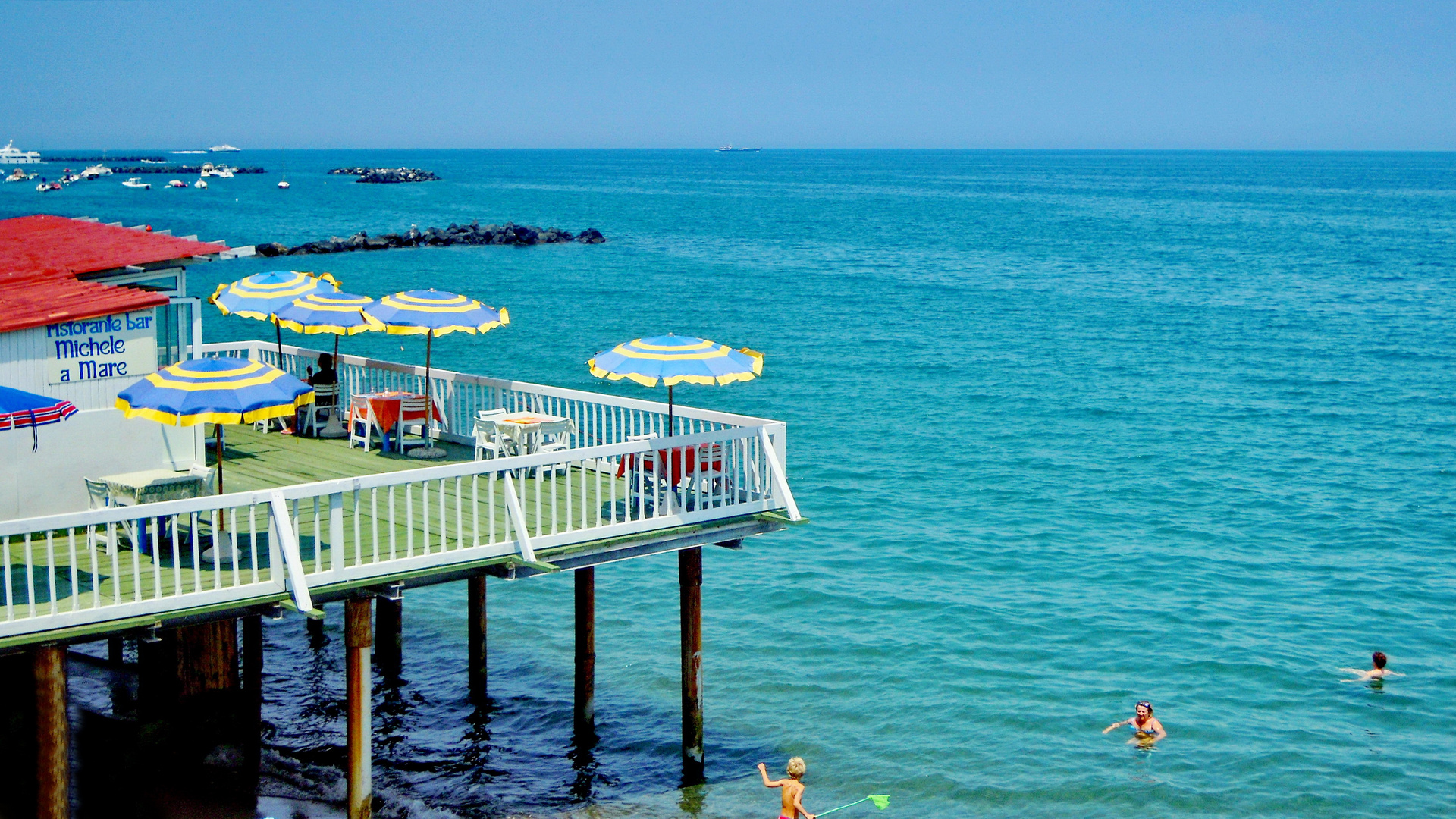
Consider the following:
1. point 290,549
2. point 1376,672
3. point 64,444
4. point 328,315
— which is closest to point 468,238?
point 328,315

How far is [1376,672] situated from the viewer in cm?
1994

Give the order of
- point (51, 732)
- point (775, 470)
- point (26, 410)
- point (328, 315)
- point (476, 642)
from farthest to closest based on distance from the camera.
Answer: point (476, 642)
point (328, 315)
point (775, 470)
point (26, 410)
point (51, 732)

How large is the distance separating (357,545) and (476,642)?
20.2 feet

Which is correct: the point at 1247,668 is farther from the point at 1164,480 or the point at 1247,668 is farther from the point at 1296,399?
the point at 1296,399

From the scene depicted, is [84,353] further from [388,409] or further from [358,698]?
[358,698]

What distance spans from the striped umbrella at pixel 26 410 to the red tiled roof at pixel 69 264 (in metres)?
1.88

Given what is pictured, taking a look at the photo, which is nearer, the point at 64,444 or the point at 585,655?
the point at 64,444

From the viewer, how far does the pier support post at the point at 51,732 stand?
421 inches

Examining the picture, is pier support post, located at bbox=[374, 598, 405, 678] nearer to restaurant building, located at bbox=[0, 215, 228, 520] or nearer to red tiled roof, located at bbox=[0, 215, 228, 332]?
restaurant building, located at bbox=[0, 215, 228, 520]

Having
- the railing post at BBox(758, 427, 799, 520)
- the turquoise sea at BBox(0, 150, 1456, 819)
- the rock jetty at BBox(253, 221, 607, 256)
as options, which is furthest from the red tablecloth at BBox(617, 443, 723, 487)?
the rock jetty at BBox(253, 221, 607, 256)

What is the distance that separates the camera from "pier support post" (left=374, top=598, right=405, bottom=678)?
18891 millimetres

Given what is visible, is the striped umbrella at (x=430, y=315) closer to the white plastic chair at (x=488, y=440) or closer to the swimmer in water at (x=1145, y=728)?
the white plastic chair at (x=488, y=440)

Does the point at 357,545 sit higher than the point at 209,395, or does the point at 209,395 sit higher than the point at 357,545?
the point at 209,395

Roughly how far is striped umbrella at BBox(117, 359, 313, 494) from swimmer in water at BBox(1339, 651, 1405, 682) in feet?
50.6
